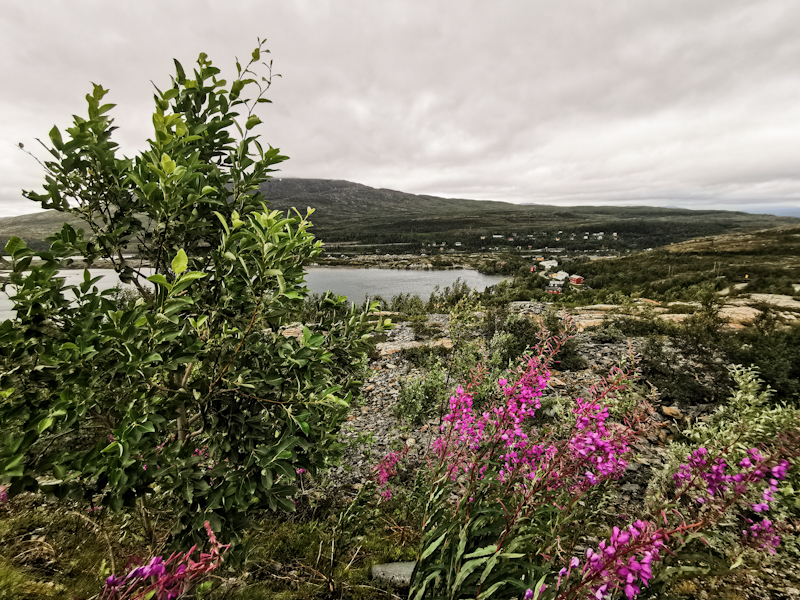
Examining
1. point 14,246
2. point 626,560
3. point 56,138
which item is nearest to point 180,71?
point 56,138

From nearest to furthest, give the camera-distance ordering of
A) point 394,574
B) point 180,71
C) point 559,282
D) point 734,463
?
point 180,71
point 734,463
point 394,574
point 559,282

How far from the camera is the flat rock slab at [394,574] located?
10.6ft

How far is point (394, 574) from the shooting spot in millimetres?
3314

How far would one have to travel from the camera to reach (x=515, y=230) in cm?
12962

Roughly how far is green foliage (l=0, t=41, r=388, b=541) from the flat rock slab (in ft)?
5.87

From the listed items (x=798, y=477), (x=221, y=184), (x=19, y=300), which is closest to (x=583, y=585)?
(x=19, y=300)

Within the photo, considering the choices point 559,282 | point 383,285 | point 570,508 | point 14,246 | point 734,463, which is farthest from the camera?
point 383,285

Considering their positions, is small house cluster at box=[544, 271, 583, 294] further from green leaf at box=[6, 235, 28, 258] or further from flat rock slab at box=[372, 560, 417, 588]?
green leaf at box=[6, 235, 28, 258]

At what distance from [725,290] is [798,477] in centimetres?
2492

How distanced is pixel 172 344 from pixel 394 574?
3.20m

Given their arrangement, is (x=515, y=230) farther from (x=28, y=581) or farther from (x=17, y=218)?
(x=17, y=218)

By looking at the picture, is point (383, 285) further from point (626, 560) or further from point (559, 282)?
point (626, 560)

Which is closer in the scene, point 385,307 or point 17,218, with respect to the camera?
point 385,307

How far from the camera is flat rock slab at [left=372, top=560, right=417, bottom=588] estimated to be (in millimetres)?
3236
